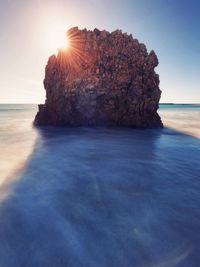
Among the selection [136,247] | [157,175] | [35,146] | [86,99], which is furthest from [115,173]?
[86,99]

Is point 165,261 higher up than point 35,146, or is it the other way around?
point 165,261

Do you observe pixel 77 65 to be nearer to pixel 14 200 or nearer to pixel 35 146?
pixel 35 146

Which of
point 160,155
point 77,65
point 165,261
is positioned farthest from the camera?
point 77,65

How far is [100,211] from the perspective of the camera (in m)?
7.08

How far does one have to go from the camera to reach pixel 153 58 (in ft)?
89.5

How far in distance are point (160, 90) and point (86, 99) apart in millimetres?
8722

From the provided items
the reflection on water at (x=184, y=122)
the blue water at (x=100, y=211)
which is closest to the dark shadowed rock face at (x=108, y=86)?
the reflection on water at (x=184, y=122)

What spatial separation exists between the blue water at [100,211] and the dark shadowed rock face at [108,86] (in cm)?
1356

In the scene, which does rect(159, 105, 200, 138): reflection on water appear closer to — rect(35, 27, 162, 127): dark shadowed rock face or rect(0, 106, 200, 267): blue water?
rect(35, 27, 162, 127): dark shadowed rock face

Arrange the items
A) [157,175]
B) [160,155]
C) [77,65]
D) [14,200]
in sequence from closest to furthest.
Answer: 1. [14,200]
2. [157,175]
3. [160,155]
4. [77,65]

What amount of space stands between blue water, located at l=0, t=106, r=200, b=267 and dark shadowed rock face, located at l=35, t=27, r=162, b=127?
13.6 metres

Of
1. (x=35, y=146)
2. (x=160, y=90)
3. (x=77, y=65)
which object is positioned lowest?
(x=35, y=146)

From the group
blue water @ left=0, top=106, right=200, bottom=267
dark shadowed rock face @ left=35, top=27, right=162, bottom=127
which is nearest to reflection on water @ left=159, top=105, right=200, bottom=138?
dark shadowed rock face @ left=35, top=27, right=162, bottom=127

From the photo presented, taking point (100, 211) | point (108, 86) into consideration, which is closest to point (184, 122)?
point (108, 86)
